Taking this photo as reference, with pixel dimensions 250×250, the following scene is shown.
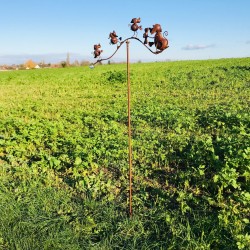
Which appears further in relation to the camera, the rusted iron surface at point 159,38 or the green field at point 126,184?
the green field at point 126,184

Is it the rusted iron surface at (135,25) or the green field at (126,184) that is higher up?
the rusted iron surface at (135,25)

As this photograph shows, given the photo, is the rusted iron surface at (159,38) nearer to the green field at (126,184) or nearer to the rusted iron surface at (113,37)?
the rusted iron surface at (113,37)

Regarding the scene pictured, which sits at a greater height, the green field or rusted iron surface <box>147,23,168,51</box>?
rusted iron surface <box>147,23,168,51</box>

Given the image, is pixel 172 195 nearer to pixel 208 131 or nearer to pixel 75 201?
pixel 75 201

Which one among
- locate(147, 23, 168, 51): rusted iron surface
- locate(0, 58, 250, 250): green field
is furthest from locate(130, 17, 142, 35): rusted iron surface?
locate(0, 58, 250, 250): green field

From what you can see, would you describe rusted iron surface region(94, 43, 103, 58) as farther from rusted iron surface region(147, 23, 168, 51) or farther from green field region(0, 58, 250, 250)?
green field region(0, 58, 250, 250)

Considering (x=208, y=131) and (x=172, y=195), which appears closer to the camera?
(x=172, y=195)

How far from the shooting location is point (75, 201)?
465 cm

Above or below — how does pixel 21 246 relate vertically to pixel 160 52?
below

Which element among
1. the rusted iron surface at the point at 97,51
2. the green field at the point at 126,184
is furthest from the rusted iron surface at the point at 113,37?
the green field at the point at 126,184

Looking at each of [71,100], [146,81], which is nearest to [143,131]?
[71,100]

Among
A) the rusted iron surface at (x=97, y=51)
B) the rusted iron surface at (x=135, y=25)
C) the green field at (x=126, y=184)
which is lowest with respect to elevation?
the green field at (x=126, y=184)

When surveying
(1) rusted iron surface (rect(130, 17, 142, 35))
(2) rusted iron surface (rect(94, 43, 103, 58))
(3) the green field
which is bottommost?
(3) the green field

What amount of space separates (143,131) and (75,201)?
12.1 feet
